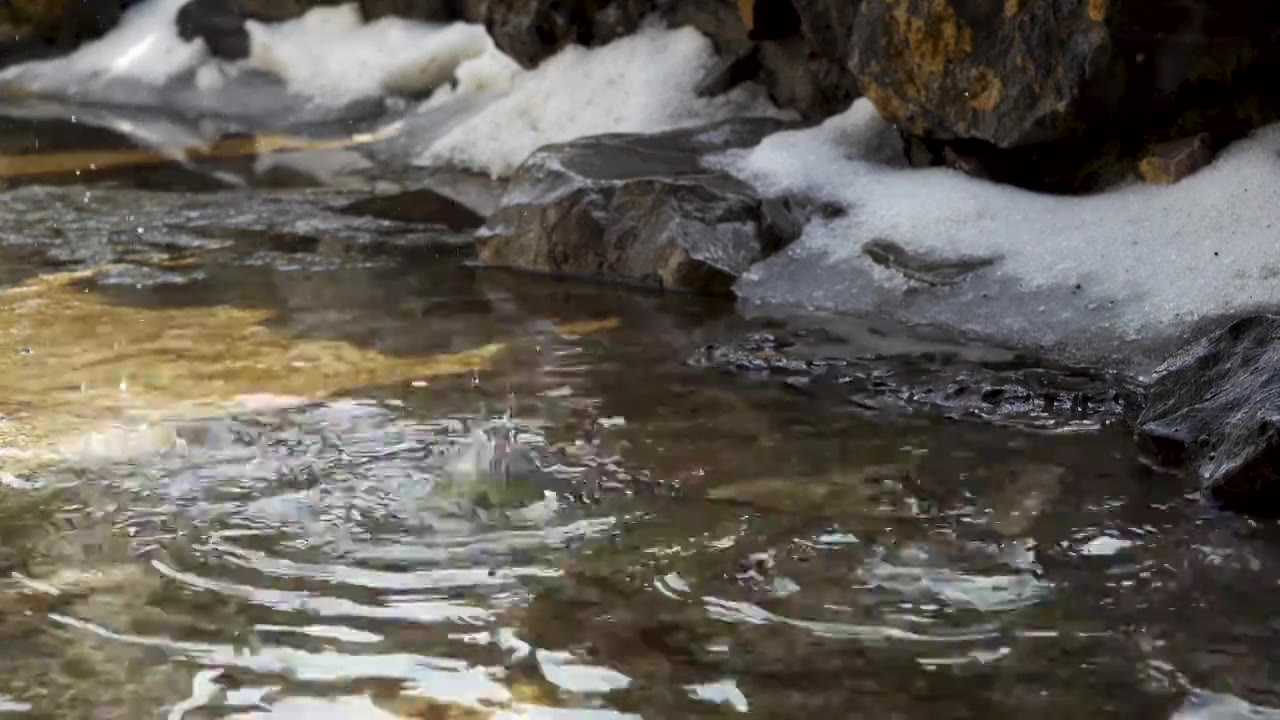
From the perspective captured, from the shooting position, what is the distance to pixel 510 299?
494cm

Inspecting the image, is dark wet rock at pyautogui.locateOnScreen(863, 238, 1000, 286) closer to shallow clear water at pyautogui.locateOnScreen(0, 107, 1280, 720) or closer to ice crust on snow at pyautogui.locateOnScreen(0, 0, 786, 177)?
shallow clear water at pyautogui.locateOnScreen(0, 107, 1280, 720)

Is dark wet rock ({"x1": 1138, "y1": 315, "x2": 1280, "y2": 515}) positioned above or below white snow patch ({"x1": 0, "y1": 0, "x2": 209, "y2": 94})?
below

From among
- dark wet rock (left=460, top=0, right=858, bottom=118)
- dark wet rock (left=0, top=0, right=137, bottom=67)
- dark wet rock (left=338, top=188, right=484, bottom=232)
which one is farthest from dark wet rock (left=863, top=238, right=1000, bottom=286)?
dark wet rock (left=0, top=0, right=137, bottom=67)

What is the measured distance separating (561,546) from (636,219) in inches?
103

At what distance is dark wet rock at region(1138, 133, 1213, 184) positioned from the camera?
444 centimetres

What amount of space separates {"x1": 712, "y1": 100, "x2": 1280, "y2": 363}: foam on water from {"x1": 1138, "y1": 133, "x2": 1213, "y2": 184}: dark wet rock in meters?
0.04

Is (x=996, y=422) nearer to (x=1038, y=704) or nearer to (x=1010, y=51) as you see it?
(x=1038, y=704)

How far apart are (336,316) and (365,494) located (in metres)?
1.68

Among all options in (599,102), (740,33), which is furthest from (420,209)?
(740,33)

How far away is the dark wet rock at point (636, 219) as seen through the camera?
16.6 ft

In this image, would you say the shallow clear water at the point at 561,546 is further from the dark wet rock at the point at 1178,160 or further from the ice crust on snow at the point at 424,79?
the ice crust on snow at the point at 424,79

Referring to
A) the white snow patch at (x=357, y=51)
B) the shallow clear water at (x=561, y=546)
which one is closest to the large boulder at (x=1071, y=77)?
the shallow clear water at (x=561, y=546)

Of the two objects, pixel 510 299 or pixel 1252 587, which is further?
pixel 510 299

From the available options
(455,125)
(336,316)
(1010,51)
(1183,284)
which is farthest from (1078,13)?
(455,125)
